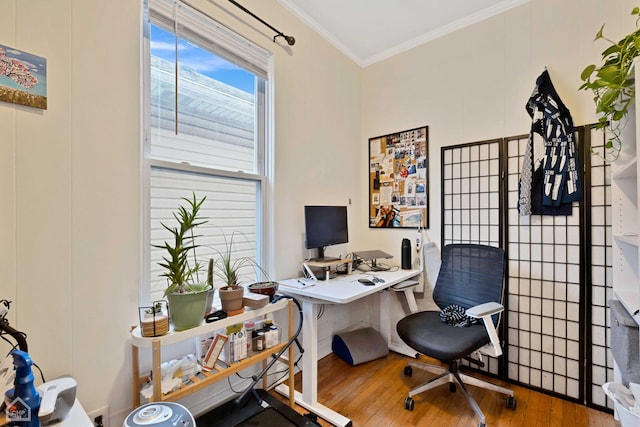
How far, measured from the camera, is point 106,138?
1.40m

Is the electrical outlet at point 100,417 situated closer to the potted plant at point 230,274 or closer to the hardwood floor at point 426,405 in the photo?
the potted plant at point 230,274

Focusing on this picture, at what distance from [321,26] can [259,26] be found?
703 millimetres

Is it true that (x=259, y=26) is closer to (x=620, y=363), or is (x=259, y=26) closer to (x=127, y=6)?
(x=127, y=6)

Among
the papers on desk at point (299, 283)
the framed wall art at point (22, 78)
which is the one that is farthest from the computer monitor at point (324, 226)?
the framed wall art at point (22, 78)

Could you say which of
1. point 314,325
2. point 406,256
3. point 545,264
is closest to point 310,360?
point 314,325

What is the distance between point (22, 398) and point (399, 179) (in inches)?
106

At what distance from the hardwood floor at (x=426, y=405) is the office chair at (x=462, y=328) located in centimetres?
8

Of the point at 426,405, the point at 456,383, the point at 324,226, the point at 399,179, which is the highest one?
the point at 399,179

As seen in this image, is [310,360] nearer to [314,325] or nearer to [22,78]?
[314,325]

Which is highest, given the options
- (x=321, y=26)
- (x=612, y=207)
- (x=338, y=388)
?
(x=321, y=26)

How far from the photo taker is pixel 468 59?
7.87 ft

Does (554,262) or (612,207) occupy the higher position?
(612,207)

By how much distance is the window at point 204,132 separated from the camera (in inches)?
63.5

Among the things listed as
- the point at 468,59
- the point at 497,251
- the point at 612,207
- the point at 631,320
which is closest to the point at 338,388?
the point at 497,251
